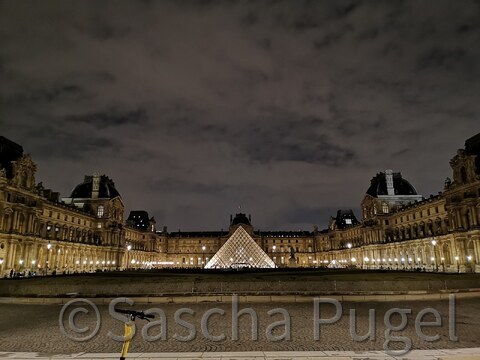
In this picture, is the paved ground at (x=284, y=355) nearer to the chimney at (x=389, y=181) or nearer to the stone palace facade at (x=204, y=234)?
the stone palace facade at (x=204, y=234)

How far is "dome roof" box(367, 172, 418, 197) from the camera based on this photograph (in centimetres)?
7950

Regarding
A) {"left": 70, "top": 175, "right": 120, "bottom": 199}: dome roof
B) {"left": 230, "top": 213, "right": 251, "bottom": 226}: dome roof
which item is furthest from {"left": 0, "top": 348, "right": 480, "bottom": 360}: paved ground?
{"left": 230, "top": 213, "right": 251, "bottom": 226}: dome roof

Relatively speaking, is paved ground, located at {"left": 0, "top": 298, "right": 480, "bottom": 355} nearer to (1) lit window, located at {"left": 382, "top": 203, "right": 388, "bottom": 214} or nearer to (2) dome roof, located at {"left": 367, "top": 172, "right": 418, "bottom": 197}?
(1) lit window, located at {"left": 382, "top": 203, "right": 388, "bottom": 214}

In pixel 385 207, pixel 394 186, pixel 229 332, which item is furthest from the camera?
pixel 394 186

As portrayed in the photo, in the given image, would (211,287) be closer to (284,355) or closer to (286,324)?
(286,324)

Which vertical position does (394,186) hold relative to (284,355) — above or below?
above

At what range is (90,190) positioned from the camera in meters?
76.7

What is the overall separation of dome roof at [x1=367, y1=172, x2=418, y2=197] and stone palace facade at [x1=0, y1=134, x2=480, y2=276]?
226 millimetres

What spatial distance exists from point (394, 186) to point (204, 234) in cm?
6052

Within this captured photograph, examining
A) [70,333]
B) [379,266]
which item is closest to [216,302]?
[70,333]

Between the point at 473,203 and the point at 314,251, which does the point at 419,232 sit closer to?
the point at 473,203

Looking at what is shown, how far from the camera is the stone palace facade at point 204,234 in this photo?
44500 millimetres

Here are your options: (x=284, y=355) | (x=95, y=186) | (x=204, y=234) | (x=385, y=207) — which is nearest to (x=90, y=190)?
(x=95, y=186)

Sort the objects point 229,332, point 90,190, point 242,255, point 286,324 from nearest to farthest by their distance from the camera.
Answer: point 229,332 → point 286,324 → point 242,255 → point 90,190
